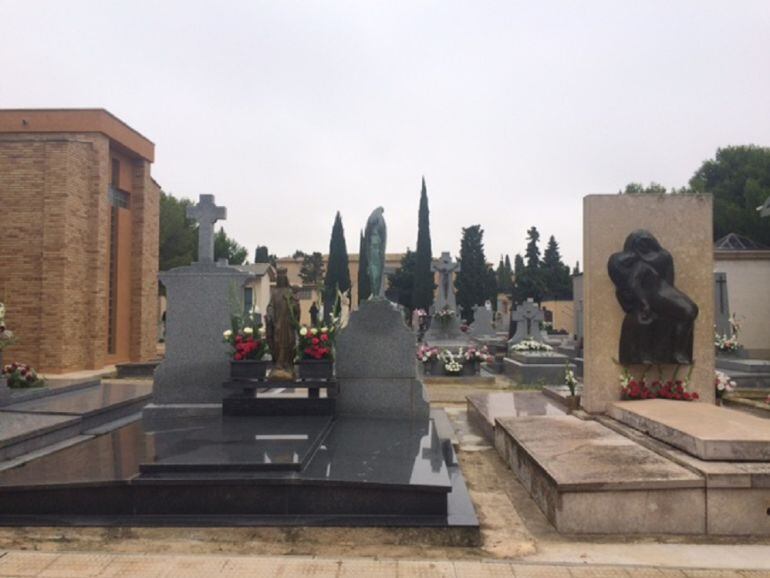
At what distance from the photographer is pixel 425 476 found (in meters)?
4.16

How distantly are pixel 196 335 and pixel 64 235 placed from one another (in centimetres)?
1126

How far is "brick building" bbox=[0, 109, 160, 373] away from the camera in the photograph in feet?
52.6

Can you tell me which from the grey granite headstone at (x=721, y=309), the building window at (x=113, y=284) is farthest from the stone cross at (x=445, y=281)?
the building window at (x=113, y=284)

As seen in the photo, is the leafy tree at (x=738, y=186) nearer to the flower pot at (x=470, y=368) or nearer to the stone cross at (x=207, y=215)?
the flower pot at (x=470, y=368)

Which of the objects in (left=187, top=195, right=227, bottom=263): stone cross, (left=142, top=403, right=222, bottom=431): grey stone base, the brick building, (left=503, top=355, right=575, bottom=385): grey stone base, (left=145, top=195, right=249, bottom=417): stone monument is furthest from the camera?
the brick building

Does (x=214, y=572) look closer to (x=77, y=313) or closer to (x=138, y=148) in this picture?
(x=77, y=313)

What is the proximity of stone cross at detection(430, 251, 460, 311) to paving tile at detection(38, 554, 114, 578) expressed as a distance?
17.4m

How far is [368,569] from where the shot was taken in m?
3.14

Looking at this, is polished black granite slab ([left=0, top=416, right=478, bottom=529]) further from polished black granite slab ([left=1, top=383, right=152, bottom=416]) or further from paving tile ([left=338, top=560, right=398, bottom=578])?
polished black granite slab ([left=1, top=383, right=152, bottom=416])

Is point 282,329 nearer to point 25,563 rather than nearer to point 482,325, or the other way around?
point 25,563

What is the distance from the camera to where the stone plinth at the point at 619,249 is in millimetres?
6312

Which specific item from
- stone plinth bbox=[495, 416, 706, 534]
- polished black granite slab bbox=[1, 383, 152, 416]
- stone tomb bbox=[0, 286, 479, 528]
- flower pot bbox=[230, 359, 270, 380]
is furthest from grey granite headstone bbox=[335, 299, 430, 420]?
polished black granite slab bbox=[1, 383, 152, 416]

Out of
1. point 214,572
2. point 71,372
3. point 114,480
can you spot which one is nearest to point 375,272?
point 114,480

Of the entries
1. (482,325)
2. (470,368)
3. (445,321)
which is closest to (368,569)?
(470,368)
